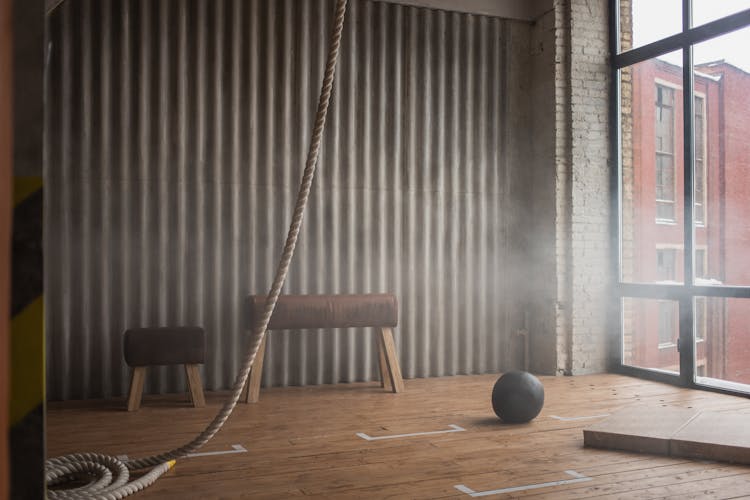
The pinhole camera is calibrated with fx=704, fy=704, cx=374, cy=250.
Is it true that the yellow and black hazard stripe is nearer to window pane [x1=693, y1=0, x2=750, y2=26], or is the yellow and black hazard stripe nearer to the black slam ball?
the black slam ball

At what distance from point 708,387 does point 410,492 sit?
3.17 metres

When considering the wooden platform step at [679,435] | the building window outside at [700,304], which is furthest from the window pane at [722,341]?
the wooden platform step at [679,435]

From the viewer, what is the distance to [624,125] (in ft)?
18.7

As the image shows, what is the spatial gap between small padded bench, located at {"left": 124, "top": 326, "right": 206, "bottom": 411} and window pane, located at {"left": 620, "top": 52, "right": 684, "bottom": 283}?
133 inches

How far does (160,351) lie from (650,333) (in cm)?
361

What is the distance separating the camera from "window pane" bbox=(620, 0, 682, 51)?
5137 millimetres

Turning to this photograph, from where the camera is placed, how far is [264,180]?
5090 mm

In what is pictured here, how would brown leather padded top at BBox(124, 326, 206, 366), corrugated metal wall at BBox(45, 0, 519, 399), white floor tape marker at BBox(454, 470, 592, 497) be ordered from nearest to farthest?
white floor tape marker at BBox(454, 470, 592, 497) → brown leather padded top at BBox(124, 326, 206, 366) → corrugated metal wall at BBox(45, 0, 519, 399)

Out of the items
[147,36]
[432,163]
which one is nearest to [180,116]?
[147,36]

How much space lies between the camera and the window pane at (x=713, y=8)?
461cm

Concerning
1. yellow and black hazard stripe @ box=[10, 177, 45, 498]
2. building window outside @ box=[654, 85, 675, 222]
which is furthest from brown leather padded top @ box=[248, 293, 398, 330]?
yellow and black hazard stripe @ box=[10, 177, 45, 498]

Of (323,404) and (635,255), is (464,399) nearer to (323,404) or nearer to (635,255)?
(323,404)

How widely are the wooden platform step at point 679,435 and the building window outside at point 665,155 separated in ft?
6.64

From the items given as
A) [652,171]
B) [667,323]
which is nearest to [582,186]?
[652,171]
